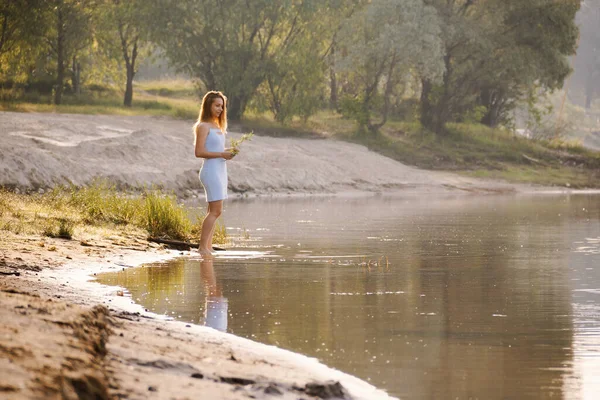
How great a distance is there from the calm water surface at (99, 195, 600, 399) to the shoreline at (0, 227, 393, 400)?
1.15ft

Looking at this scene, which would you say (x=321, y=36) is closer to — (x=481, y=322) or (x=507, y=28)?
(x=507, y=28)

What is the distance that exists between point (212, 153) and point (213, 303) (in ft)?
14.4

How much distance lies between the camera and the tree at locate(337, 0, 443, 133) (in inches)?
1645

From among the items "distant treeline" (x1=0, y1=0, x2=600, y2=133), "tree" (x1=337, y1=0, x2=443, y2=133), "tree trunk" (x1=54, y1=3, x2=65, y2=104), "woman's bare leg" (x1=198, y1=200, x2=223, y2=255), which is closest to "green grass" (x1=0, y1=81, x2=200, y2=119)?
"tree trunk" (x1=54, y1=3, x2=65, y2=104)

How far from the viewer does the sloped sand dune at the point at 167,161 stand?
86.8ft

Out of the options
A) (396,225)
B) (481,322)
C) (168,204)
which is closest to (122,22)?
(396,225)

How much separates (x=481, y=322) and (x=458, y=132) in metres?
39.4

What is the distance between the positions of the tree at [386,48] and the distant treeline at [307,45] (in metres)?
0.05

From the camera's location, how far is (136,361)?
5723 mm

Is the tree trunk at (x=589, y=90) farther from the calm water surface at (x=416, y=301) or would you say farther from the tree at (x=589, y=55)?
the calm water surface at (x=416, y=301)

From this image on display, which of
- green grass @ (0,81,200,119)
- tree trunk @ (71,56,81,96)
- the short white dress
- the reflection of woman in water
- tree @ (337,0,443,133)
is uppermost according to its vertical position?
tree @ (337,0,443,133)

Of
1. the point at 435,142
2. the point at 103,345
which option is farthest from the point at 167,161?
the point at 103,345

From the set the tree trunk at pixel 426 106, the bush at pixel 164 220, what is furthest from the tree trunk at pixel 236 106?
the bush at pixel 164 220

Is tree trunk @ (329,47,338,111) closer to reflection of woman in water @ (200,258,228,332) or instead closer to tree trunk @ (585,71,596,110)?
reflection of woman in water @ (200,258,228,332)
